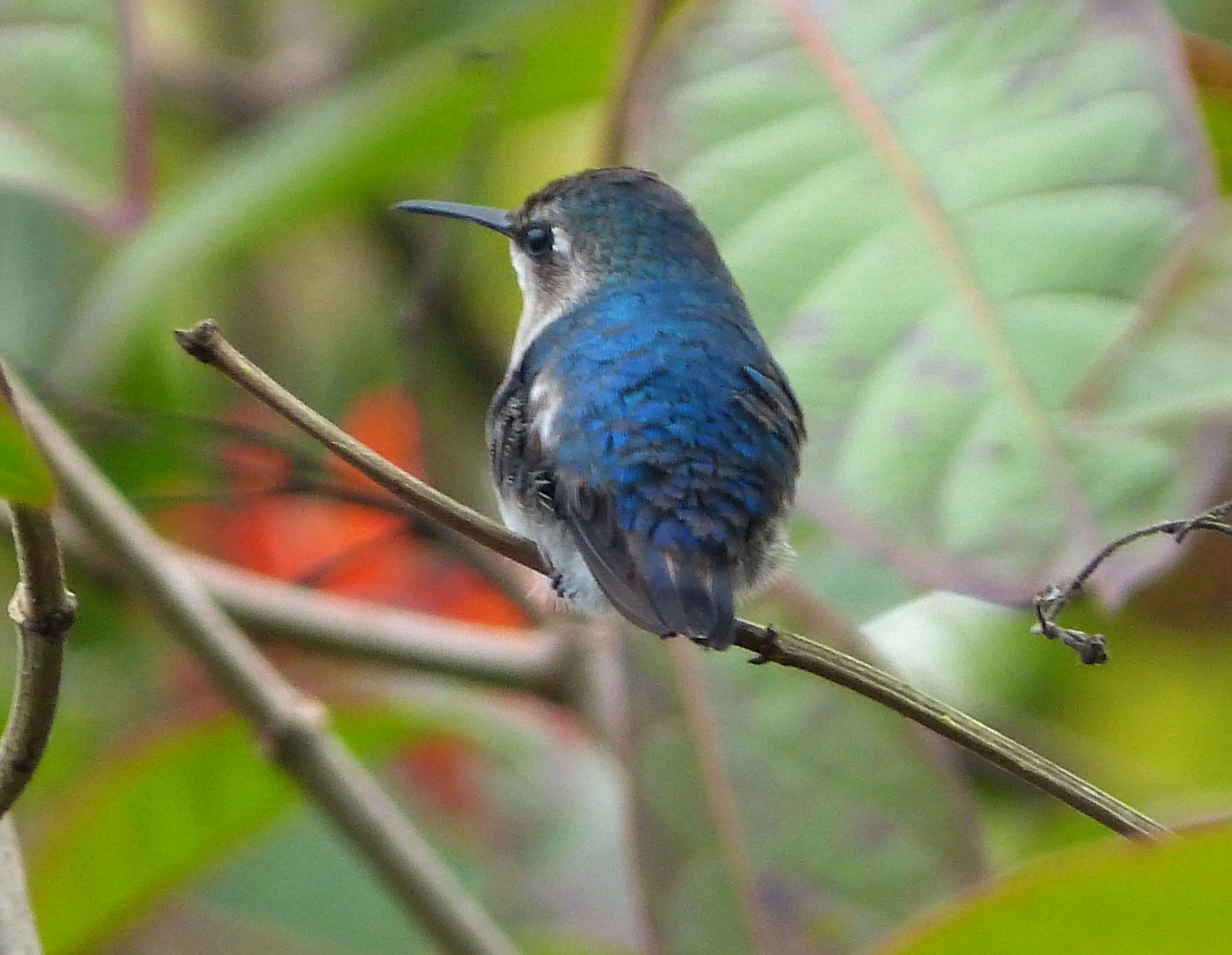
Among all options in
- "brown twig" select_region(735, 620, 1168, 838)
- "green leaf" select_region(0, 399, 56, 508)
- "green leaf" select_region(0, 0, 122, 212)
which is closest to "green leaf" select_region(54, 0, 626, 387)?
"green leaf" select_region(0, 0, 122, 212)

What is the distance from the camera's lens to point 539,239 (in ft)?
8.71

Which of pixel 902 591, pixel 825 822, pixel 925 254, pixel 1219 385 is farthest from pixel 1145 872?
pixel 902 591

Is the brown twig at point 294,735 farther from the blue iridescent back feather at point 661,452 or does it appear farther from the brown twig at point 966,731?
the brown twig at point 966,731

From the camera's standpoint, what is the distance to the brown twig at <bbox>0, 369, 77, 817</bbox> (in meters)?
1.10

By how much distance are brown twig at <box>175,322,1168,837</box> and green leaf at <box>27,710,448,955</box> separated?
4.27 feet

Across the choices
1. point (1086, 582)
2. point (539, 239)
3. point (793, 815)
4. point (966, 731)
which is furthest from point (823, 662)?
point (539, 239)

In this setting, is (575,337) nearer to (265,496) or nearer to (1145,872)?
(265,496)

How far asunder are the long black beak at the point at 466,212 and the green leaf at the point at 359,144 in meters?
0.16

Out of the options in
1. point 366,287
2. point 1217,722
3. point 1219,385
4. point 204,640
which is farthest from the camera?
point 366,287

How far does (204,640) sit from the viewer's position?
1.97 m

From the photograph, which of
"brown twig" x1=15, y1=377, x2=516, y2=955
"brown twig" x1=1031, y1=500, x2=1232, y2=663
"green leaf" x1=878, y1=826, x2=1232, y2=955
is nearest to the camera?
"green leaf" x1=878, y1=826, x2=1232, y2=955

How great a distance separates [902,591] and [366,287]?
6.20 feet

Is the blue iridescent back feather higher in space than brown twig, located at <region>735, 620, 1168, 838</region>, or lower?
higher

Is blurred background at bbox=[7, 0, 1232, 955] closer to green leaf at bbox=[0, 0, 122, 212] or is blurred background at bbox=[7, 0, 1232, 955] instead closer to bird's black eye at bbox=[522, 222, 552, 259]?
green leaf at bbox=[0, 0, 122, 212]
